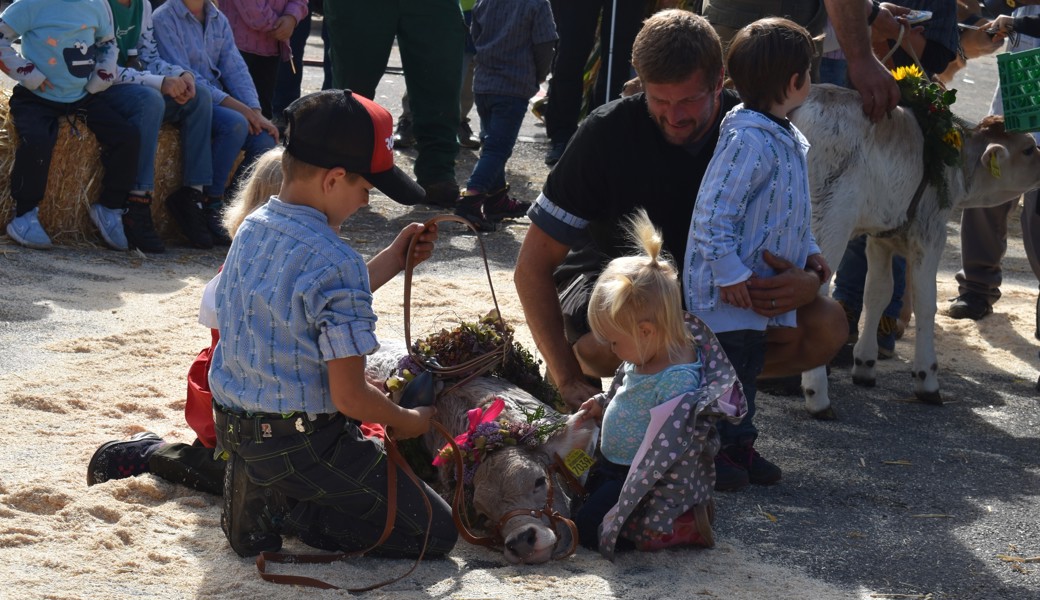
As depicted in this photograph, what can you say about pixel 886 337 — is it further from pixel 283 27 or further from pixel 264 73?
pixel 264 73

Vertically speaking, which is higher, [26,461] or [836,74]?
[836,74]

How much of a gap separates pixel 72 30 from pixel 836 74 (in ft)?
13.6

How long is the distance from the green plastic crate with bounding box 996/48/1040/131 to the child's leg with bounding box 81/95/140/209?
15.1ft

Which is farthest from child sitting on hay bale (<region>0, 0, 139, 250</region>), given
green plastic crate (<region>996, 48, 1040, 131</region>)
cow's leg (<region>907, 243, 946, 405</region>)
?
green plastic crate (<region>996, 48, 1040, 131</region>)

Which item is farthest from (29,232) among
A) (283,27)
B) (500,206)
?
(500,206)

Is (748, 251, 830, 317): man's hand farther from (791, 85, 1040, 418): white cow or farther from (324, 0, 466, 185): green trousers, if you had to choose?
(324, 0, 466, 185): green trousers

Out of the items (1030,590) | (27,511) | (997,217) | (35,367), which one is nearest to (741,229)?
(1030,590)

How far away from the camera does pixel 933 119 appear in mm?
5273

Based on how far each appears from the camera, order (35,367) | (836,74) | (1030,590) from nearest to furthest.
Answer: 1. (1030,590)
2. (35,367)
3. (836,74)

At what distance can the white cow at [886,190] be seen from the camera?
5047 millimetres

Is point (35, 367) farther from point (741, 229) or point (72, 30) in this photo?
point (741, 229)

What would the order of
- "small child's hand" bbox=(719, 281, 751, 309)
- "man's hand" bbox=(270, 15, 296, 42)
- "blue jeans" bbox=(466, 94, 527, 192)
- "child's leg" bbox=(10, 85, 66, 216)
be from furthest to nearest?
"man's hand" bbox=(270, 15, 296, 42) < "blue jeans" bbox=(466, 94, 527, 192) < "child's leg" bbox=(10, 85, 66, 216) < "small child's hand" bbox=(719, 281, 751, 309)

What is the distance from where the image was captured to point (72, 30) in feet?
21.9

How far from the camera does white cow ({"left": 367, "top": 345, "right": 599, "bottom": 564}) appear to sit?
3600mm
